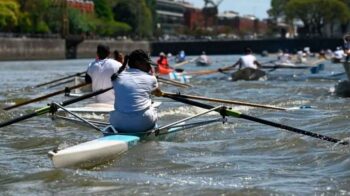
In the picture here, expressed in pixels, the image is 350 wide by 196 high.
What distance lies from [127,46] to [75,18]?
7939 millimetres

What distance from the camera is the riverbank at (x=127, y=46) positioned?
87.4 m

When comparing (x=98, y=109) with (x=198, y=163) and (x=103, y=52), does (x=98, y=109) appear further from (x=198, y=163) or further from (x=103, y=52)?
(x=198, y=163)

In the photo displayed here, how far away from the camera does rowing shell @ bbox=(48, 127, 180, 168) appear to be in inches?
377

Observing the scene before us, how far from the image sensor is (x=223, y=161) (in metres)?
10.7

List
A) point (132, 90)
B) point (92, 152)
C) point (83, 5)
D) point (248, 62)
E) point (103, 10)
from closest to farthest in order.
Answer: point (92, 152) < point (132, 90) < point (248, 62) < point (83, 5) < point (103, 10)

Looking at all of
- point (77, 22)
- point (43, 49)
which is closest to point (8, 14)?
point (43, 49)

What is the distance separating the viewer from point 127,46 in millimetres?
115125

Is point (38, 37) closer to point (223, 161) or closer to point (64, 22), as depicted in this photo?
point (64, 22)

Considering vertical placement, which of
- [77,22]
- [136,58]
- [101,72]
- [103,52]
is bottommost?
[77,22]

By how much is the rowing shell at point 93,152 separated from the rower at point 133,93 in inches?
9.8

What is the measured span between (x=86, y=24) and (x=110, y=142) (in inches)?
4402

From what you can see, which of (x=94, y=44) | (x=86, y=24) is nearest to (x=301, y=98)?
(x=94, y=44)

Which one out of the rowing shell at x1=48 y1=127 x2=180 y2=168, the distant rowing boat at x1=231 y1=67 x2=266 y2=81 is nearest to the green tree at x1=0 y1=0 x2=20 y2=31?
the distant rowing boat at x1=231 y1=67 x2=266 y2=81

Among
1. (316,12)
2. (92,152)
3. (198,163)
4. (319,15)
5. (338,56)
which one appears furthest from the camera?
(319,15)
